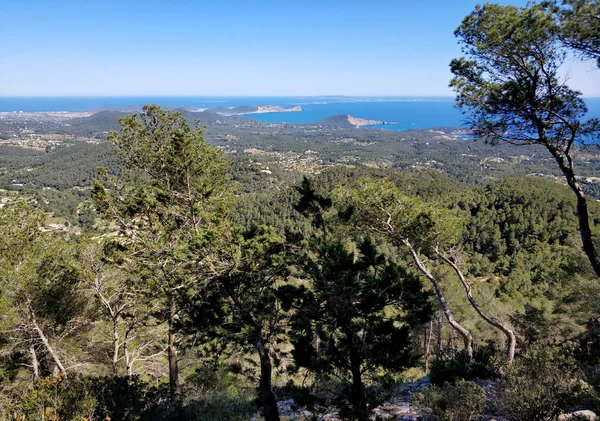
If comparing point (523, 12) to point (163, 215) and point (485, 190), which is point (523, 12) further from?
point (485, 190)

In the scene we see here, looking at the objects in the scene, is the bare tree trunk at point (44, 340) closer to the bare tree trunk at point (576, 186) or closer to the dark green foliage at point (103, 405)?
the dark green foliage at point (103, 405)

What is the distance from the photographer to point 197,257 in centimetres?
531

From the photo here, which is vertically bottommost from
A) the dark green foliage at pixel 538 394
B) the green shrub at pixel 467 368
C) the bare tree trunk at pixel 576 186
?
the green shrub at pixel 467 368

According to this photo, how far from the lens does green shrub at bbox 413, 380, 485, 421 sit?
434 cm

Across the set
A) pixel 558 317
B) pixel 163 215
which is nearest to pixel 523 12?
pixel 163 215

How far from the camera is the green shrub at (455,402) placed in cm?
434

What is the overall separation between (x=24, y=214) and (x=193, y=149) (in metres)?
4.15

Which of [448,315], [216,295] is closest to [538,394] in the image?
[448,315]

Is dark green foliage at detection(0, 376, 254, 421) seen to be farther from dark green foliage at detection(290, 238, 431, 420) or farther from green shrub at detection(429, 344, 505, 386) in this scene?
green shrub at detection(429, 344, 505, 386)

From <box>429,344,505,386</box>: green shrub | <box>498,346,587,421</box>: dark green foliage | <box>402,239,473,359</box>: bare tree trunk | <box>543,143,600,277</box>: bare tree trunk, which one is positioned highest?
<box>543,143,600,277</box>: bare tree trunk

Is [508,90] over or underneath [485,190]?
over

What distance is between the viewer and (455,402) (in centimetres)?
443

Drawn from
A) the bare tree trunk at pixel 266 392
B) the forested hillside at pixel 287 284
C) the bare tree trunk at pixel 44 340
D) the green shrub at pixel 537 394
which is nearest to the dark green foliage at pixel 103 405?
the forested hillside at pixel 287 284

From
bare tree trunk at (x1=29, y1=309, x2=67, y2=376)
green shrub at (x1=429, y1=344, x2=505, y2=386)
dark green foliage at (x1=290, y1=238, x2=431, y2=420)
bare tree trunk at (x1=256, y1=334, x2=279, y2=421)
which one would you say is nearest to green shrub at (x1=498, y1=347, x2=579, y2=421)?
dark green foliage at (x1=290, y1=238, x2=431, y2=420)
